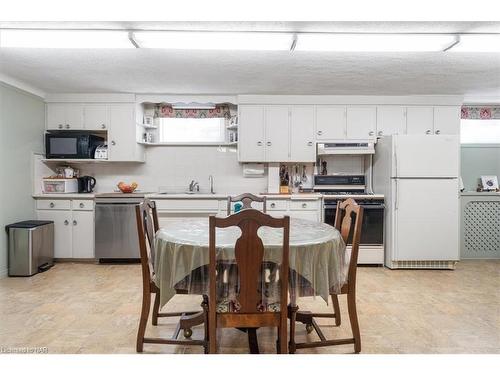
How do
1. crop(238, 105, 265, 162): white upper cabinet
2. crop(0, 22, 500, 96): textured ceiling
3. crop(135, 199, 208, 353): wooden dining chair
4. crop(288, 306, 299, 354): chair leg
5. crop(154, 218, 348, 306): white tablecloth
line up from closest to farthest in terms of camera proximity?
1. crop(154, 218, 348, 306): white tablecloth
2. crop(288, 306, 299, 354): chair leg
3. crop(135, 199, 208, 353): wooden dining chair
4. crop(0, 22, 500, 96): textured ceiling
5. crop(238, 105, 265, 162): white upper cabinet

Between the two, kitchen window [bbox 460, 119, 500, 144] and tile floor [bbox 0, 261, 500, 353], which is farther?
kitchen window [bbox 460, 119, 500, 144]

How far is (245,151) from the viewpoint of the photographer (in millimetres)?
4812

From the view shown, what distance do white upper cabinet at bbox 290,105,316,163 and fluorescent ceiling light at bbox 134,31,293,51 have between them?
1.96m

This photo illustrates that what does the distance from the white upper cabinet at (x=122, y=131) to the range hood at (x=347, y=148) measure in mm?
2551

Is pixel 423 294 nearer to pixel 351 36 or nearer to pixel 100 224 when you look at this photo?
pixel 351 36

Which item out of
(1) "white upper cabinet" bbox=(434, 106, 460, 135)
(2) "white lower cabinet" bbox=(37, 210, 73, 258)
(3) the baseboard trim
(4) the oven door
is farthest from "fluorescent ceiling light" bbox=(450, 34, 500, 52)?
(3) the baseboard trim

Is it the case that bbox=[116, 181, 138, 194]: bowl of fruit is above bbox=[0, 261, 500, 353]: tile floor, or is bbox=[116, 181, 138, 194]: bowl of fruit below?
above

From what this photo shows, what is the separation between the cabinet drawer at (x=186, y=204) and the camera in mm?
4535

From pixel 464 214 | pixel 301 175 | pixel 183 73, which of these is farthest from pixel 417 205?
pixel 183 73

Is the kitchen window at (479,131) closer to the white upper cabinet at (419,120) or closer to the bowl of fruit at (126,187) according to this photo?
the white upper cabinet at (419,120)

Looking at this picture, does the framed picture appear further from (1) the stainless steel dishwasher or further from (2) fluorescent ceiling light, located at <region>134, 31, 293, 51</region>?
(1) the stainless steel dishwasher

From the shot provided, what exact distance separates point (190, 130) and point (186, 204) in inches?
49.7

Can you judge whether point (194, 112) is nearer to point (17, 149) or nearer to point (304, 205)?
point (304, 205)

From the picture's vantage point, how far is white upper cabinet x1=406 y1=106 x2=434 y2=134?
4816mm
